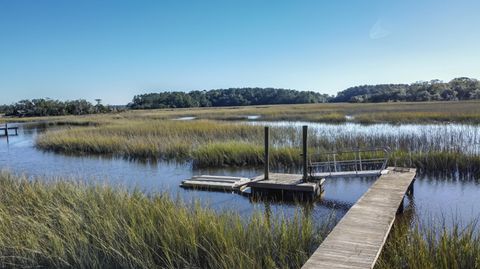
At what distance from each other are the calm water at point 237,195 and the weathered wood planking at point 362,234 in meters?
0.94

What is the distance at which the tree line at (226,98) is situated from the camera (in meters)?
112

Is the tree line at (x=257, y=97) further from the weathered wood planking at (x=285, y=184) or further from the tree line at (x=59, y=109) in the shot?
the weathered wood planking at (x=285, y=184)

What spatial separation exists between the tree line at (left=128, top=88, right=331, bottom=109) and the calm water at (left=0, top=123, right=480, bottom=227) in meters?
91.2

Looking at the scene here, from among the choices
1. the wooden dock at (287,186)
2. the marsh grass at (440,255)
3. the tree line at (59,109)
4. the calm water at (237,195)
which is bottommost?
the calm water at (237,195)

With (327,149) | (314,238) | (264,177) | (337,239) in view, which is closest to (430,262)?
(337,239)

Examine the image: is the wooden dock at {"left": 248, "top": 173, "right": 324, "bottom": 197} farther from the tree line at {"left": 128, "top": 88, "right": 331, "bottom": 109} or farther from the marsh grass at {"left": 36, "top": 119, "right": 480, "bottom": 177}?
the tree line at {"left": 128, "top": 88, "right": 331, "bottom": 109}

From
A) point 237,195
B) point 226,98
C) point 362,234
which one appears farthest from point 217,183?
point 226,98

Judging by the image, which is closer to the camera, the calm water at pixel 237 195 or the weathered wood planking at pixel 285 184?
the calm water at pixel 237 195

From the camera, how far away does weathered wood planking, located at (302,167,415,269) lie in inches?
186

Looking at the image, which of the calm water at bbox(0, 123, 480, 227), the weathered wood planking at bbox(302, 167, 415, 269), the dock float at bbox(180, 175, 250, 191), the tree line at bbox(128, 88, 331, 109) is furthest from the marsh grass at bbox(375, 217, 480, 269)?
the tree line at bbox(128, 88, 331, 109)

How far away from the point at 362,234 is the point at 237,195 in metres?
5.93

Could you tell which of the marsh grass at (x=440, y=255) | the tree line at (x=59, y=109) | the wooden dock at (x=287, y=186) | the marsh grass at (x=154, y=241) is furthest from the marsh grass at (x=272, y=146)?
the tree line at (x=59, y=109)

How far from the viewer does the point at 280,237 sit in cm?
587

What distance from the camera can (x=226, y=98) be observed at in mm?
124312
